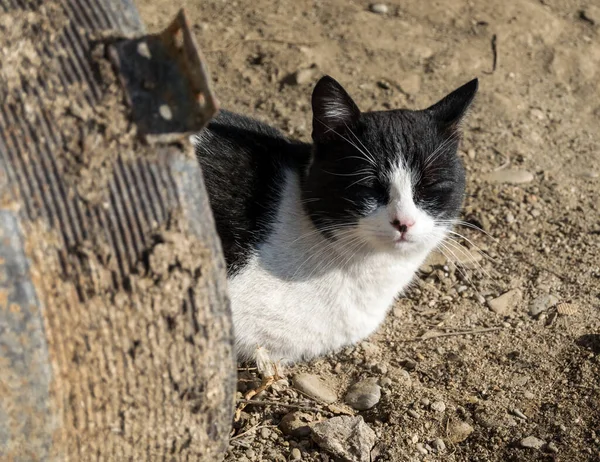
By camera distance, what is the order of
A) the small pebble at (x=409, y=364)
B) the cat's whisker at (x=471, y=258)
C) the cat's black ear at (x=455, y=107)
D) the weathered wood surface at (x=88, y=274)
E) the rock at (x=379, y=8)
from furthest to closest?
1. the rock at (x=379, y=8)
2. the cat's whisker at (x=471, y=258)
3. the small pebble at (x=409, y=364)
4. the cat's black ear at (x=455, y=107)
5. the weathered wood surface at (x=88, y=274)

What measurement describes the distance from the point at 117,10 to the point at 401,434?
1564mm

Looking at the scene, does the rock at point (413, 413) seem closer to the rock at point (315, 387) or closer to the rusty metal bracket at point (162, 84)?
the rock at point (315, 387)

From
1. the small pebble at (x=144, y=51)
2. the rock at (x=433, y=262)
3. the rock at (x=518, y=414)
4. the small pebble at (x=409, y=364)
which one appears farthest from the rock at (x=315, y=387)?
the small pebble at (x=144, y=51)

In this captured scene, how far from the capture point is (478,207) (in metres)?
3.55

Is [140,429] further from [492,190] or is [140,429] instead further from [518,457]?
[492,190]

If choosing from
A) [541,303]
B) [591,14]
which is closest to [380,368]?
[541,303]

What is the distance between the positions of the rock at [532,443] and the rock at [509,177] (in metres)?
1.58

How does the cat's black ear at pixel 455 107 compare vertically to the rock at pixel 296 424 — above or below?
above

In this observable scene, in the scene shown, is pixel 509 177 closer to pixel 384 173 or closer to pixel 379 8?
pixel 384 173

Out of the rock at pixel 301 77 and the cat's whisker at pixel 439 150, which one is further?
the rock at pixel 301 77

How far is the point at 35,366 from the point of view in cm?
152

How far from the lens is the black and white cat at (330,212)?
2590 mm

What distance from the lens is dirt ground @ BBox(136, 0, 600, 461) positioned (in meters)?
2.52

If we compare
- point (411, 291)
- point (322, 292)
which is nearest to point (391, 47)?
point (411, 291)
